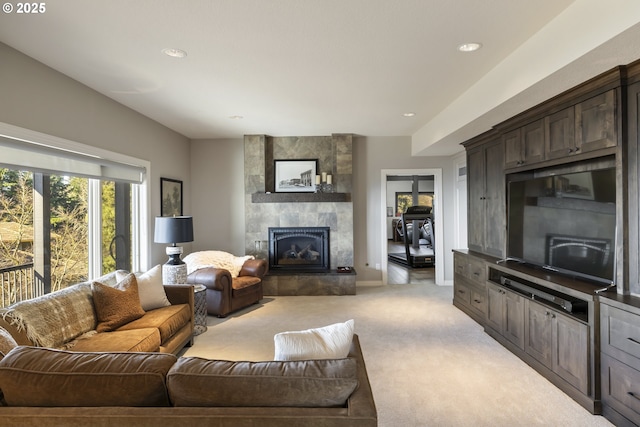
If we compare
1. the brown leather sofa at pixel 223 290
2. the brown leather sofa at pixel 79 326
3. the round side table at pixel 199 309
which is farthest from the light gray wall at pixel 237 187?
the brown leather sofa at pixel 79 326

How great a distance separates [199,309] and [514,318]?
3261 millimetres

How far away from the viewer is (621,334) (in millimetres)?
2152

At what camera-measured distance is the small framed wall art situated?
16.7 feet

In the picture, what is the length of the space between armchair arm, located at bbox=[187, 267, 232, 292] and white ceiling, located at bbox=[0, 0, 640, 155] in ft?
6.70

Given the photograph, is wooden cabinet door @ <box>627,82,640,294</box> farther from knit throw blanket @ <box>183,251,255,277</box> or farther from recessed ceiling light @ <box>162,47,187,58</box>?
knit throw blanket @ <box>183,251,255,277</box>

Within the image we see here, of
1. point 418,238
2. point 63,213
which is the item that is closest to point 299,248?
point 63,213

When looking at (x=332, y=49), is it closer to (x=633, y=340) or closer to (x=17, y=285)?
(x=633, y=340)

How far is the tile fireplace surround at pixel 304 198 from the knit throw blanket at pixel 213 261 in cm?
73

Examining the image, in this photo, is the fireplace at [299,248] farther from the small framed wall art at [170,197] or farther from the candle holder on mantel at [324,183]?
the small framed wall art at [170,197]

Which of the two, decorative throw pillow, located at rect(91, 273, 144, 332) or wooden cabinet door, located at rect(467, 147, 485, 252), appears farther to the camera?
wooden cabinet door, located at rect(467, 147, 485, 252)

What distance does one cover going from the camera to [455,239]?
618 centimetres

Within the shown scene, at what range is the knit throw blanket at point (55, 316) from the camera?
7.25 feet

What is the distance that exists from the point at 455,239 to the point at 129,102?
536 cm

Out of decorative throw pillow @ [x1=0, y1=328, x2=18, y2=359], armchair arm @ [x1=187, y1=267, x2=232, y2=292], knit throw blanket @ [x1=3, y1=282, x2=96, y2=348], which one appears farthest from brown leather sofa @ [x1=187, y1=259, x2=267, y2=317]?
decorative throw pillow @ [x1=0, y1=328, x2=18, y2=359]
